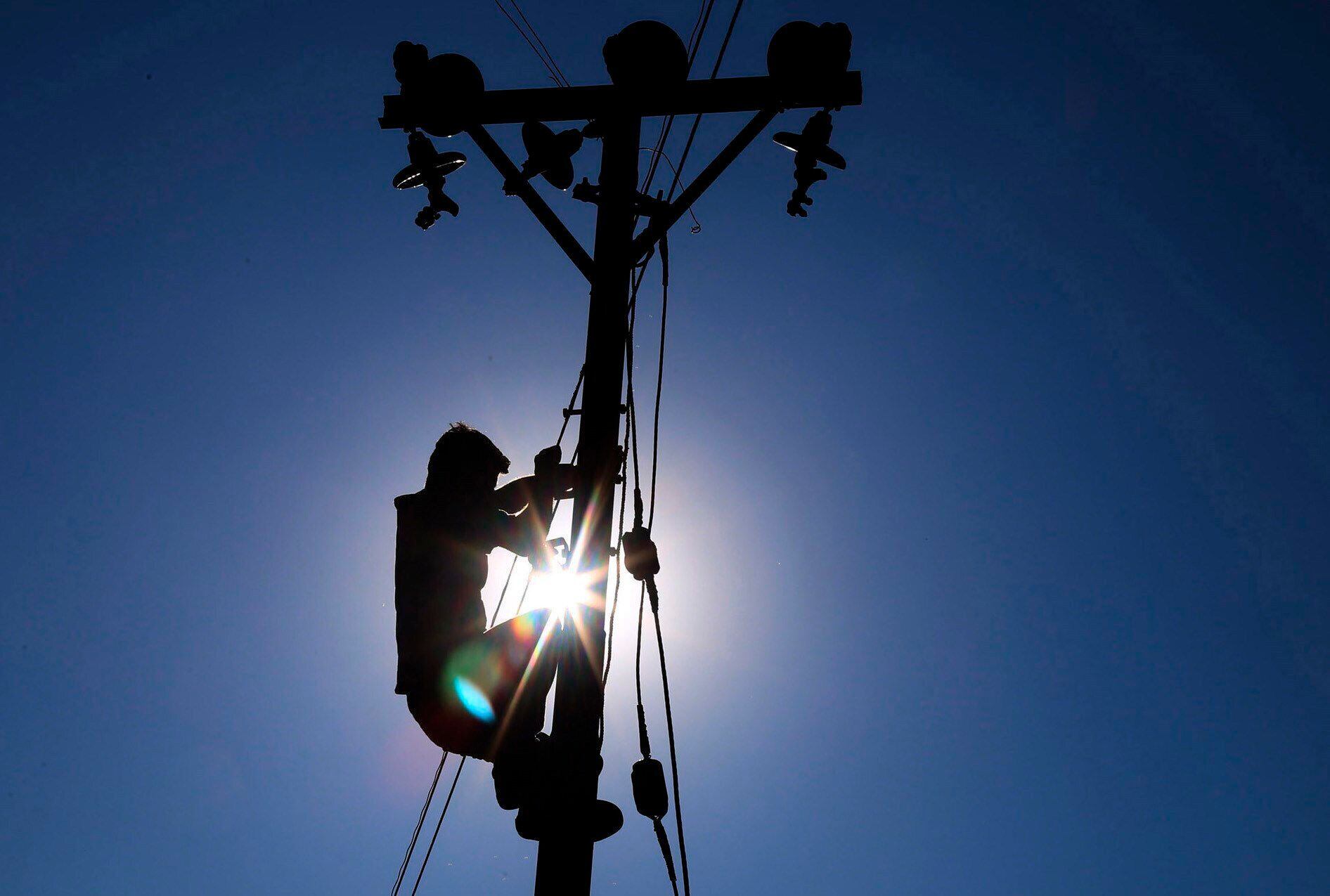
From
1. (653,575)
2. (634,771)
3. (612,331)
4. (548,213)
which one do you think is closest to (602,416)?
(612,331)

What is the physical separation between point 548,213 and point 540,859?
295cm

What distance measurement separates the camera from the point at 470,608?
404 centimetres

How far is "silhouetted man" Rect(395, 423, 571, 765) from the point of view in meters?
3.83

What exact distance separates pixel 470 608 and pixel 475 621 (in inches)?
2.8

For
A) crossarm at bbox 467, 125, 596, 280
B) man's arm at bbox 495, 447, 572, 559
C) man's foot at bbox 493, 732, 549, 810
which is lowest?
man's foot at bbox 493, 732, 549, 810

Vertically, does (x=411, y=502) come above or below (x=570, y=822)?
above

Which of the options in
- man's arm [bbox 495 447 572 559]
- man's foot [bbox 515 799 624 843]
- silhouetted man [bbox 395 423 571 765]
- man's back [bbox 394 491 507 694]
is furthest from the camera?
man's arm [bbox 495 447 572 559]

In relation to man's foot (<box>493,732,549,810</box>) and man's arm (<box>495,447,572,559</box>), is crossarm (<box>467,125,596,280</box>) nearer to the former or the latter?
man's arm (<box>495,447,572,559</box>)

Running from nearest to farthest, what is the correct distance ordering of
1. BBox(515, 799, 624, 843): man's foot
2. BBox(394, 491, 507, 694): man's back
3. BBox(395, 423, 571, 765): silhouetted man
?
1. BBox(515, 799, 624, 843): man's foot
2. BBox(395, 423, 571, 765): silhouetted man
3. BBox(394, 491, 507, 694): man's back

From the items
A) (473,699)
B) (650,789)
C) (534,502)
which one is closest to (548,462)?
(534,502)

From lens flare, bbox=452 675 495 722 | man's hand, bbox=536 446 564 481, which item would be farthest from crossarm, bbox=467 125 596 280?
lens flare, bbox=452 675 495 722

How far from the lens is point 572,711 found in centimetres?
344

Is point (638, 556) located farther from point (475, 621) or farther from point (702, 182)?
point (702, 182)

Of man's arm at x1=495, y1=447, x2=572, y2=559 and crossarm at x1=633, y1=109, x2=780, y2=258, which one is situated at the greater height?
crossarm at x1=633, y1=109, x2=780, y2=258
